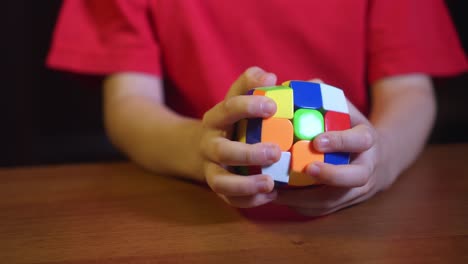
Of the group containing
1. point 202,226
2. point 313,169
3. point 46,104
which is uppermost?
point 313,169

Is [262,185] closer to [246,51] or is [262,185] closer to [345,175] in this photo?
[345,175]

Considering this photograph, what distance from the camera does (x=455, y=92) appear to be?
3.40 ft

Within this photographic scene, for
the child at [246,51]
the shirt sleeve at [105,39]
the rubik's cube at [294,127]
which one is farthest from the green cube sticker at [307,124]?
the shirt sleeve at [105,39]

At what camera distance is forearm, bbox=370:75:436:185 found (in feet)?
2.01

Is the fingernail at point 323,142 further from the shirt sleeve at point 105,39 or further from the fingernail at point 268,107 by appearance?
the shirt sleeve at point 105,39

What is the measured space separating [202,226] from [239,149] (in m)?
0.11

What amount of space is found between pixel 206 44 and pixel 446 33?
16.4 inches

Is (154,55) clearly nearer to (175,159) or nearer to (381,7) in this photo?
(175,159)

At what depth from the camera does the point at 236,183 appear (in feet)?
1.44

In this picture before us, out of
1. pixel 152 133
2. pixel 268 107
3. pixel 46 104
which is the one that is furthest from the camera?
pixel 46 104

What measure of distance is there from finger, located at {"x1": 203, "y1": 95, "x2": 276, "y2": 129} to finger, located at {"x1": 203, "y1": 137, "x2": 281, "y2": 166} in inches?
0.9

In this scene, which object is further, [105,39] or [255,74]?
[105,39]

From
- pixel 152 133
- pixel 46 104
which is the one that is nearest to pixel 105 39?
pixel 152 133

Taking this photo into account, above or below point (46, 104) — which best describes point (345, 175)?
above
